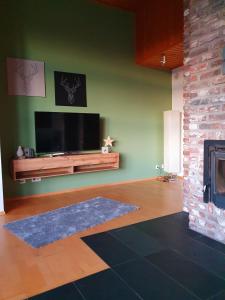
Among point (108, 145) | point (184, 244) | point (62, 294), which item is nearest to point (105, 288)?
point (62, 294)

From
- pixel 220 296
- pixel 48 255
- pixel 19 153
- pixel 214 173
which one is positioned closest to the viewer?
pixel 220 296

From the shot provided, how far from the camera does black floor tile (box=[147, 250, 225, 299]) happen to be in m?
1.60

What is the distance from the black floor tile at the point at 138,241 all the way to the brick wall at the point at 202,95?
533 millimetres

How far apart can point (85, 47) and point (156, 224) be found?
326cm

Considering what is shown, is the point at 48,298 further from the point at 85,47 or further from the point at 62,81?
the point at 85,47

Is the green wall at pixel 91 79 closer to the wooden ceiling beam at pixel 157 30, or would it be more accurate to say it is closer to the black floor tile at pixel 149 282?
the wooden ceiling beam at pixel 157 30

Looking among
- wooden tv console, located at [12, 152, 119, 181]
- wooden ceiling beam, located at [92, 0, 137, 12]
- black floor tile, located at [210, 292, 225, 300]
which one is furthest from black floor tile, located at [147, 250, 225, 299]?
wooden ceiling beam, located at [92, 0, 137, 12]

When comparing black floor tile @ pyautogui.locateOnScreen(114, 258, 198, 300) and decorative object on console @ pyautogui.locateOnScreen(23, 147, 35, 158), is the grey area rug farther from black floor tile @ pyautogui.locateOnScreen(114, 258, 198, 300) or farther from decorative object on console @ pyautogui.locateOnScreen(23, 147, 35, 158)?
decorative object on console @ pyautogui.locateOnScreen(23, 147, 35, 158)

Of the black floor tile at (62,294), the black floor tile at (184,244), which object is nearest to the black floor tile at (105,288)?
the black floor tile at (62,294)

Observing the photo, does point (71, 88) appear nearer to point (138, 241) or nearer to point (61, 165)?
point (61, 165)

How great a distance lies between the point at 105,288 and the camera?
5.32ft

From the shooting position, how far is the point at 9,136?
3.74 meters

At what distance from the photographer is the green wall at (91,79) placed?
375 cm

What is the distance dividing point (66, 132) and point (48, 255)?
7.67 feet
